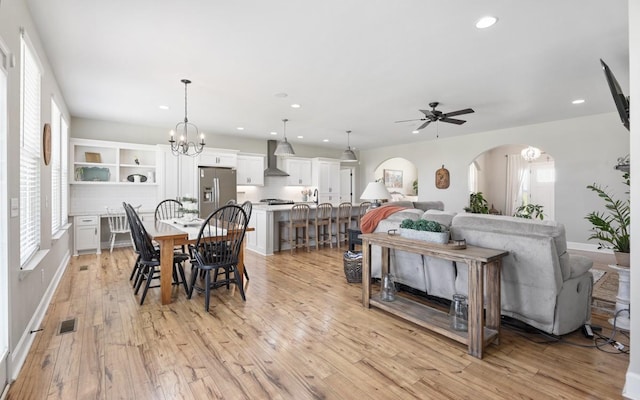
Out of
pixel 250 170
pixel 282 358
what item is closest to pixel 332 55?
pixel 282 358

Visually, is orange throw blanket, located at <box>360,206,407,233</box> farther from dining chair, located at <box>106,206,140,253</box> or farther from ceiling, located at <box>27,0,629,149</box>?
dining chair, located at <box>106,206,140,253</box>

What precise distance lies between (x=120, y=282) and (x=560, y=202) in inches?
311

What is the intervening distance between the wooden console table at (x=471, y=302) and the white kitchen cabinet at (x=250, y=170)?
5.61m

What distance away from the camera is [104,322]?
2707 mm

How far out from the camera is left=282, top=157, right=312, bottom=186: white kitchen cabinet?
8.91 m

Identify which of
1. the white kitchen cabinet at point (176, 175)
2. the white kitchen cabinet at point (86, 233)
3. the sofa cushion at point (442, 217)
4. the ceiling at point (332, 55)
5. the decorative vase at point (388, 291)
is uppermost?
the ceiling at point (332, 55)

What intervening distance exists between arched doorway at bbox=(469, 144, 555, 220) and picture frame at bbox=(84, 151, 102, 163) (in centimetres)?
889

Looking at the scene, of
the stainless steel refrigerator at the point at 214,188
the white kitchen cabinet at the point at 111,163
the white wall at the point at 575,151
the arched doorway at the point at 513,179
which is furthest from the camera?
the arched doorway at the point at 513,179

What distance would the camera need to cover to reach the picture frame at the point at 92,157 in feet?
19.5

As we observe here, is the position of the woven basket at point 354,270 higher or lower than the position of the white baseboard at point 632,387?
higher

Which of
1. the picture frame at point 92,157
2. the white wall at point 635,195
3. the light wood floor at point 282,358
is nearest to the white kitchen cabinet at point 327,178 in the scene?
the picture frame at point 92,157

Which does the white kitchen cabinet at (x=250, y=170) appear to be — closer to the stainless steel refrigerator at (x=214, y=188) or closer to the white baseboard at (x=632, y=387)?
the stainless steel refrigerator at (x=214, y=188)

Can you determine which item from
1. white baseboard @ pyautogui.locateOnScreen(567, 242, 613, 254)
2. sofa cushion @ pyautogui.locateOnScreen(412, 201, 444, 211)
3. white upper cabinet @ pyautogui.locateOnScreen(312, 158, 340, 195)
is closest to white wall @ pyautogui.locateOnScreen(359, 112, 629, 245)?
white baseboard @ pyautogui.locateOnScreen(567, 242, 613, 254)

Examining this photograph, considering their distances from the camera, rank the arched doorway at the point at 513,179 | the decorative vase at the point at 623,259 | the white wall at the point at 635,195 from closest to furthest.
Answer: the white wall at the point at 635,195 < the decorative vase at the point at 623,259 < the arched doorway at the point at 513,179
